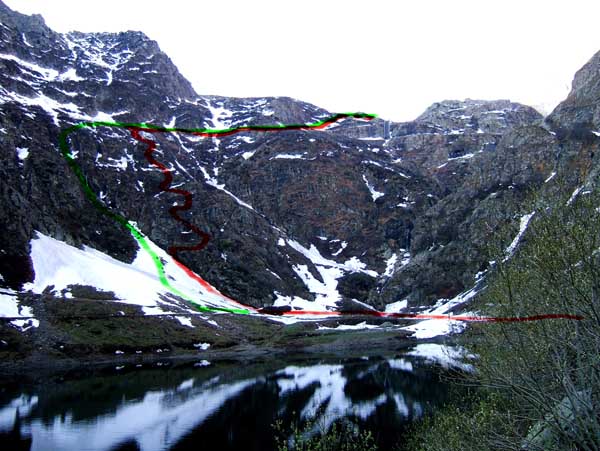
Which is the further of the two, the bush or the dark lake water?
the dark lake water

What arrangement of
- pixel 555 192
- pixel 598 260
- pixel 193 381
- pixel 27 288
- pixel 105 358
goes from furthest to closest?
pixel 27 288, pixel 105 358, pixel 193 381, pixel 555 192, pixel 598 260

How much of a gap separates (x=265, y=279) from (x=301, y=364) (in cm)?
9238

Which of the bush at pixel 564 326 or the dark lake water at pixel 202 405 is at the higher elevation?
the bush at pixel 564 326

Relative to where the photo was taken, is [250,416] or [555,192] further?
[250,416]

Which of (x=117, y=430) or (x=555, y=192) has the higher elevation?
(x=555, y=192)

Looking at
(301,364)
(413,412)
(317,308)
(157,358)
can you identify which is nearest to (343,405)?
(413,412)

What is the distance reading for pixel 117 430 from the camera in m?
51.4

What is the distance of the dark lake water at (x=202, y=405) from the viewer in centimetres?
4766

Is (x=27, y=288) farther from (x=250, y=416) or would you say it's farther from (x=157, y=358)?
(x=250, y=416)

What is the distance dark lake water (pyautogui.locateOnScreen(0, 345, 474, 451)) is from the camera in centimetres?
4766

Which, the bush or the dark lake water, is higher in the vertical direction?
the bush

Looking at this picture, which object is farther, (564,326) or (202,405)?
(202,405)

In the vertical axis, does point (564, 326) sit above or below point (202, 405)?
above

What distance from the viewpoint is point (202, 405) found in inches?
2457
